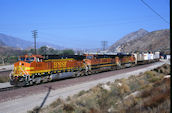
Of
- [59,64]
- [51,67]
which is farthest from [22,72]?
[59,64]

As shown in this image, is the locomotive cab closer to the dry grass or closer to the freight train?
the freight train

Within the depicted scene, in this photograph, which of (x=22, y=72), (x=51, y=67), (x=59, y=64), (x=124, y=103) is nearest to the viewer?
(x=124, y=103)

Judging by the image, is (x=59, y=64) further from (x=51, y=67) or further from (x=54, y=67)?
(x=51, y=67)

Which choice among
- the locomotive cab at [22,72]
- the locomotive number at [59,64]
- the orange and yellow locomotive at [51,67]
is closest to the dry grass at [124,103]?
the locomotive cab at [22,72]

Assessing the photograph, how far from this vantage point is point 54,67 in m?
19.2

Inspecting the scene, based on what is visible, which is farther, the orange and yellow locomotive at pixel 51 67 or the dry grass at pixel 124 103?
the orange and yellow locomotive at pixel 51 67

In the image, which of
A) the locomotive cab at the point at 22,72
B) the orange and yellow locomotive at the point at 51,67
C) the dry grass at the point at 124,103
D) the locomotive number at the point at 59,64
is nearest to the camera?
the dry grass at the point at 124,103

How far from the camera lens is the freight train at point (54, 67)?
53.5 ft

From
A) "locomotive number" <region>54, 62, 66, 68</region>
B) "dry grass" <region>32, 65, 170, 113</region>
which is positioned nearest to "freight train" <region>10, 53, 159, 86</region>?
"locomotive number" <region>54, 62, 66, 68</region>

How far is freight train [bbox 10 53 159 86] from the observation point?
16297 millimetres

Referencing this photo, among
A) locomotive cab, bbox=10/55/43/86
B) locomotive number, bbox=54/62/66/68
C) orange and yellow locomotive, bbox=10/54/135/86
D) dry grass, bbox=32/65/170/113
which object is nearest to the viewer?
dry grass, bbox=32/65/170/113

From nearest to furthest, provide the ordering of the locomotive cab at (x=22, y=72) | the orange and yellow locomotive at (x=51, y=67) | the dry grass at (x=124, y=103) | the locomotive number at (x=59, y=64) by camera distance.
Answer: the dry grass at (x=124, y=103) < the locomotive cab at (x=22, y=72) < the orange and yellow locomotive at (x=51, y=67) < the locomotive number at (x=59, y=64)

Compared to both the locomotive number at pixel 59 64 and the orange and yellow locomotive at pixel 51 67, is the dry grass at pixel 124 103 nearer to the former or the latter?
the orange and yellow locomotive at pixel 51 67

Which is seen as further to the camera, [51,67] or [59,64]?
[59,64]
